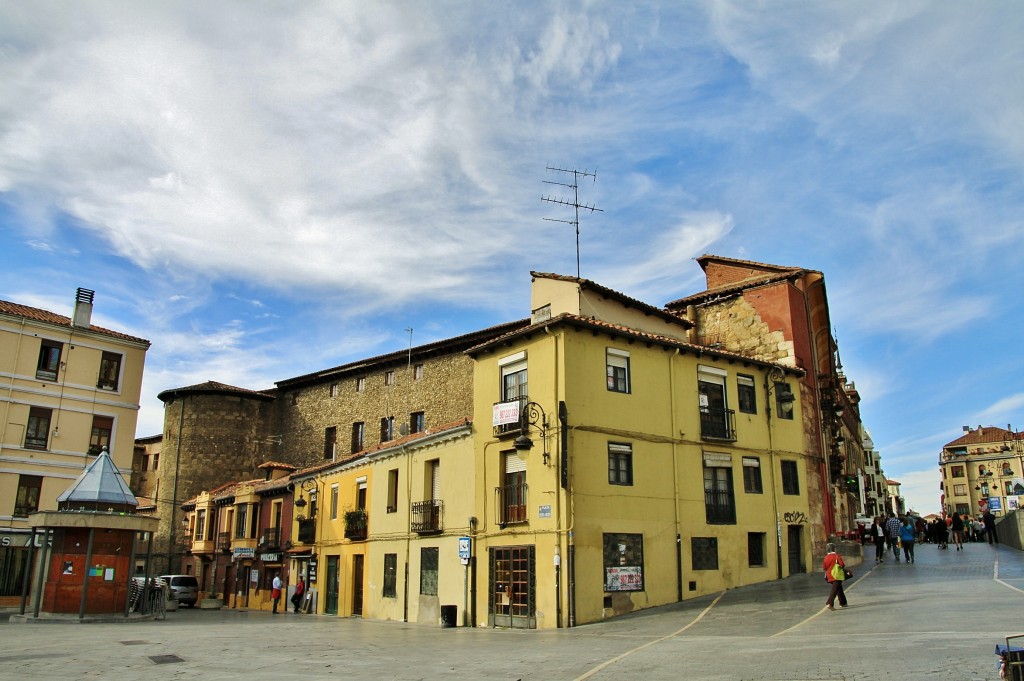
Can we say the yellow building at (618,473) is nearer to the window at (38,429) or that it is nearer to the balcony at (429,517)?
the balcony at (429,517)

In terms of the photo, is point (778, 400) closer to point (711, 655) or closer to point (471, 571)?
point (471, 571)

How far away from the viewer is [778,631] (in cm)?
1480

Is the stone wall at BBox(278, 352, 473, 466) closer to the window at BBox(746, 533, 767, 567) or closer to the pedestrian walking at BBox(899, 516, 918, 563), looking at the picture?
the window at BBox(746, 533, 767, 567)

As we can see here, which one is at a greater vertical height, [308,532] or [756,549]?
[308,532]

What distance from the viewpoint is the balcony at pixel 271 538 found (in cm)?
3631

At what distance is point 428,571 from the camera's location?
83.0 ft

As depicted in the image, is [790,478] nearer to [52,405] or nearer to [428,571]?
[428,571]

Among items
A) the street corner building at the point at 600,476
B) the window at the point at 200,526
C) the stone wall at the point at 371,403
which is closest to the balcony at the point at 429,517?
the street corner building at the point at 600,476

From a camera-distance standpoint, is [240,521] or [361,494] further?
[240,521]

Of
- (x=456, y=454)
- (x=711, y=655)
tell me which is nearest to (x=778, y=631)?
(x=711, y=655)

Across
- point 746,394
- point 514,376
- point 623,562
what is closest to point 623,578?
point 623,562

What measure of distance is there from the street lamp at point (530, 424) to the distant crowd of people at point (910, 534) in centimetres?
1386

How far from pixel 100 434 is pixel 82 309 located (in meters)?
5.57

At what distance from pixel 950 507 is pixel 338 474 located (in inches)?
3897
